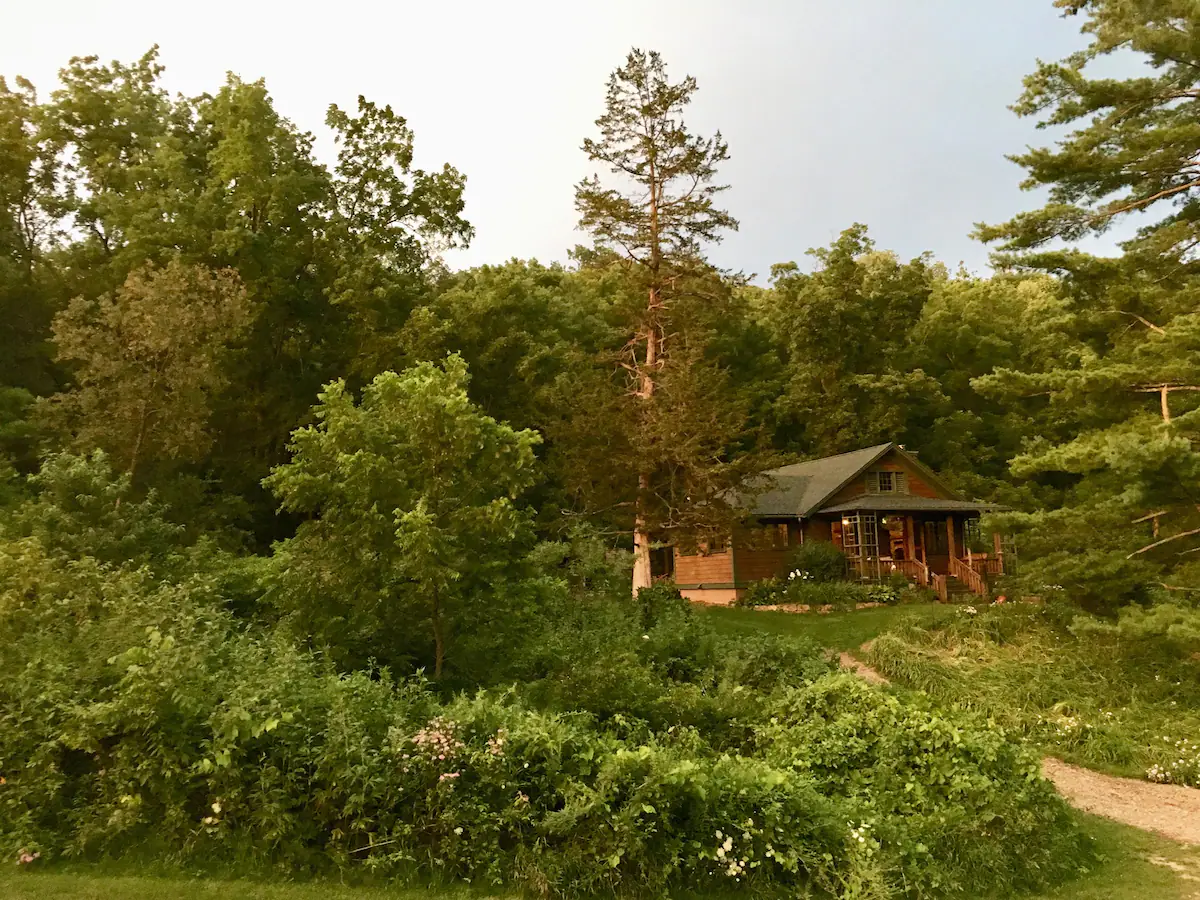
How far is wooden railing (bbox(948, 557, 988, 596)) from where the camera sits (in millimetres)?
23547

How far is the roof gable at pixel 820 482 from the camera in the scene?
26.8 meters

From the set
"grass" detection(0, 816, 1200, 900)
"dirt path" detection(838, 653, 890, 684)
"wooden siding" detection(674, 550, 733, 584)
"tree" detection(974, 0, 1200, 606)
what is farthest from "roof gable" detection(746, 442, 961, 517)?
"grass" detection(0, 816, 1200, 900)

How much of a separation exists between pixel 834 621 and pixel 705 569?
839 centimetres

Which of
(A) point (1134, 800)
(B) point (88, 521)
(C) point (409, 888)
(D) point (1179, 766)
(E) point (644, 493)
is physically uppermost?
(E) point (644, 493)

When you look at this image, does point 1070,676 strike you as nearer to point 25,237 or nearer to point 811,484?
point 811,484

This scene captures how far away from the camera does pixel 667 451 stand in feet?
67.1

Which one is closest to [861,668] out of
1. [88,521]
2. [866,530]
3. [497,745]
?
[497,745]

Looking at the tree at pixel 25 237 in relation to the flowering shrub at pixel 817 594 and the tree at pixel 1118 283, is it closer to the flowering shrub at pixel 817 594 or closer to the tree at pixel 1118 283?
the flowering shrub at pixel 817 594

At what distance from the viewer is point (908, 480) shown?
28562 millimetres

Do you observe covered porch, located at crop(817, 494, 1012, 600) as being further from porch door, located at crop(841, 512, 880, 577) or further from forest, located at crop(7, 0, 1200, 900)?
forest, located at crop(7, 0, 1200, 900)

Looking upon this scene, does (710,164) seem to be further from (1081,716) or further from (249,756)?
(249,756)

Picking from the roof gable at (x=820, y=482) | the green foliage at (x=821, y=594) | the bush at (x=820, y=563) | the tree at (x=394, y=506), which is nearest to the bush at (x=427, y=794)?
the tree at (x=394, y=506)

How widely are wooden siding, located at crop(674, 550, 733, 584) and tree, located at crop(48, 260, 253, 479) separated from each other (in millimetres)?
14791

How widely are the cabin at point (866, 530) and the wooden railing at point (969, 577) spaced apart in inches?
1.1
